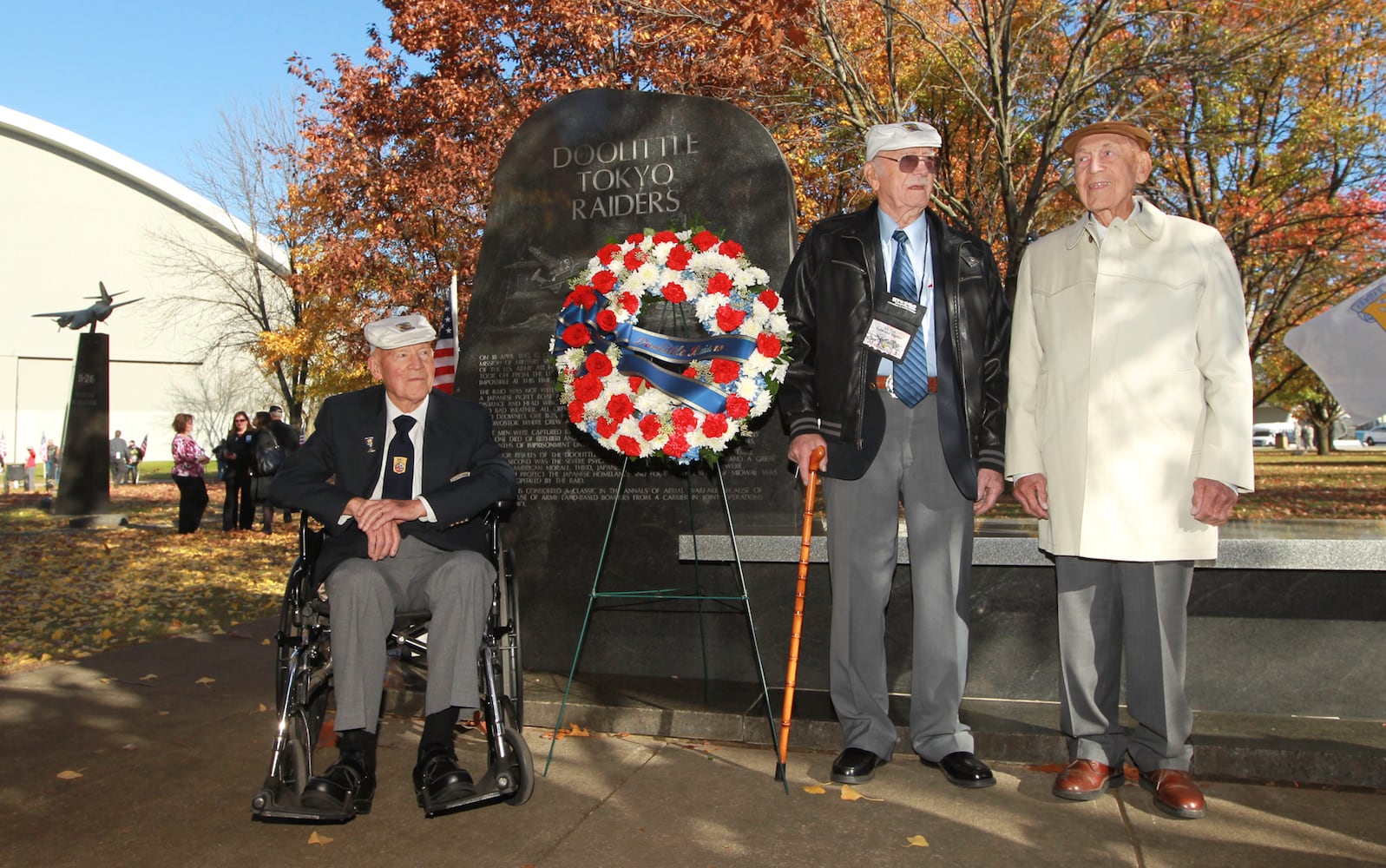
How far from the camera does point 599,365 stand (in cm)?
399

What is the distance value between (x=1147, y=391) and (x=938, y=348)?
70 cm

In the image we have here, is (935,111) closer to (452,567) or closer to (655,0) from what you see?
(655,0)

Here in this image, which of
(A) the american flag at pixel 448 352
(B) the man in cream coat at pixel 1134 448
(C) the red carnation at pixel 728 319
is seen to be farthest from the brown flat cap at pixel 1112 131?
(A) the american flag at pixel 448 352

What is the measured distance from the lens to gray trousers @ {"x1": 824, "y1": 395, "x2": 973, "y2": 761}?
377cm

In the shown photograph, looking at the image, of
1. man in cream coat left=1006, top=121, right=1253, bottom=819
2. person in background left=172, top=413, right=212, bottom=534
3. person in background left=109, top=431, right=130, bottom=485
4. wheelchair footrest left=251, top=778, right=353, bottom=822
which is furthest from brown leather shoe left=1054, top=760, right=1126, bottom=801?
person in background left=109, top=431, right=130, bottom=485

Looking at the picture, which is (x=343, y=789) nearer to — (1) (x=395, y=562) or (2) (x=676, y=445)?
(1) (x=395, y=562)

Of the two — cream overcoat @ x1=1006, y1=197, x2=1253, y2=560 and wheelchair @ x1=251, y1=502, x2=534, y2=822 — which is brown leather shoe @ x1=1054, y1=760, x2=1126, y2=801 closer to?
cream overcoat @ x1=1006, y1=197, x2=1253, y2=560

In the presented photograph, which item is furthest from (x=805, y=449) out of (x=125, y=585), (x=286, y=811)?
(x=125, y=585)

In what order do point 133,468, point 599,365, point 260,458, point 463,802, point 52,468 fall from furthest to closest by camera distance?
1. point 133,468
2. point 52,468
3. point 260,458
4. point 599,365
5. point 463,802

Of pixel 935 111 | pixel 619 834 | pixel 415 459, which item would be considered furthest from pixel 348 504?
pixel 935 111

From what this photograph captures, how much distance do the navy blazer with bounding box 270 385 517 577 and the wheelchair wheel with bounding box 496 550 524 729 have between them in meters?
0.14

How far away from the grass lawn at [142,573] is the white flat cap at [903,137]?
203 inches

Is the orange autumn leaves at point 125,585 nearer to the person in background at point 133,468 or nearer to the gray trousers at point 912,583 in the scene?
the gray trousers at point 912,583

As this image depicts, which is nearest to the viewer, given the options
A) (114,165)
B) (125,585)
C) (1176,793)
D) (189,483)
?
(1176,793)
